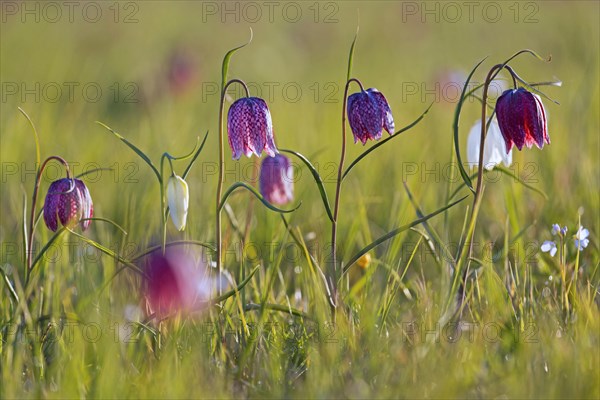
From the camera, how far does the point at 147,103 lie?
159 inches

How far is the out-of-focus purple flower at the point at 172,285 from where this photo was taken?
1592 mm

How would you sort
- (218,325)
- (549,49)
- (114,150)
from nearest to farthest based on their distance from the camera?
(218,325), (114,150), (549,49)

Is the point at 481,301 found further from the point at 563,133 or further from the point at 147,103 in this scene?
the point at 147,103

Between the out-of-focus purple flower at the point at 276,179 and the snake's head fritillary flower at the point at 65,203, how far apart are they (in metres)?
0.51

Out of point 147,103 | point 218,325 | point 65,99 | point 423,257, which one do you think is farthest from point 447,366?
point 65,99

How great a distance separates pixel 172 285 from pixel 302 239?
272mm

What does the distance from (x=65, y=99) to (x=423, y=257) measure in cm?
261

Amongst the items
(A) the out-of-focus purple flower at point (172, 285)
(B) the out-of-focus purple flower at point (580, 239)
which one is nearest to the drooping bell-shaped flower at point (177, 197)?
(A) the out-of-focus purple flower at point (172, 285)

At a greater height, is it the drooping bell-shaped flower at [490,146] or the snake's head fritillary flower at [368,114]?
the snake's head fritillary flower at [368,114]

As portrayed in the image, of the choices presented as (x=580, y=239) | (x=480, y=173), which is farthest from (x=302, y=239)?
(x=580, y=239)

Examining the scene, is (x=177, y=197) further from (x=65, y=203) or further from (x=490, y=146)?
(x=490, y=146)

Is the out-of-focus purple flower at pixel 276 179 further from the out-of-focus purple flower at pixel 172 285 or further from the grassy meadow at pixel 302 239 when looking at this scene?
the out-of-focus purple flower at pixel 172 285

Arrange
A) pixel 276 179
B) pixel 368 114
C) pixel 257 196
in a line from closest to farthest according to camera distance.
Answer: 1. pixel 257 196
2. pixel 368 114
3. pixel 276 179

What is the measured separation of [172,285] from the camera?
62.7 inches
